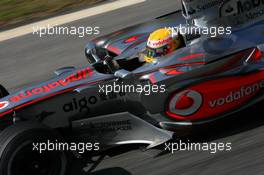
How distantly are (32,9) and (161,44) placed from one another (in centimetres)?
726

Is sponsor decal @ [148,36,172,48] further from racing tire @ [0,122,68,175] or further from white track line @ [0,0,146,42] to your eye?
white track line @ [0,0,146,42]

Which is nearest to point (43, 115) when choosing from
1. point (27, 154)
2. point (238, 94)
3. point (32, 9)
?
point (27, 154)

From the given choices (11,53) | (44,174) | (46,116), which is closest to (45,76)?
(11,53)

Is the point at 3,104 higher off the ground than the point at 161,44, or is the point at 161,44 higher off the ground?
the point at 161,44

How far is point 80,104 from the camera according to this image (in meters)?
5.58

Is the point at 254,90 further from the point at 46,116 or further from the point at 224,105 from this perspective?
the point at 46,116

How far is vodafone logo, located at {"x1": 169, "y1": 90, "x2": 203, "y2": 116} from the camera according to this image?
5566mm

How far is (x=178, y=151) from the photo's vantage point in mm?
5621

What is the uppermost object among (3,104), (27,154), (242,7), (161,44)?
(242,7)

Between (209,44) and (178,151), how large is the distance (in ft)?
4.10

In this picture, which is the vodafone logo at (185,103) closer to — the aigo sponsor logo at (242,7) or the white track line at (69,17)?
the aigo sponsor logo at (242,7)

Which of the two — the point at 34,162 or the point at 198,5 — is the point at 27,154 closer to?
the point at 34,162

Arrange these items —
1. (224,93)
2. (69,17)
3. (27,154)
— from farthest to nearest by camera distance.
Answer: (69,17) → (224,93) → (27,154)

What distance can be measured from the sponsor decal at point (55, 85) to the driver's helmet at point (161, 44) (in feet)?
2.38
